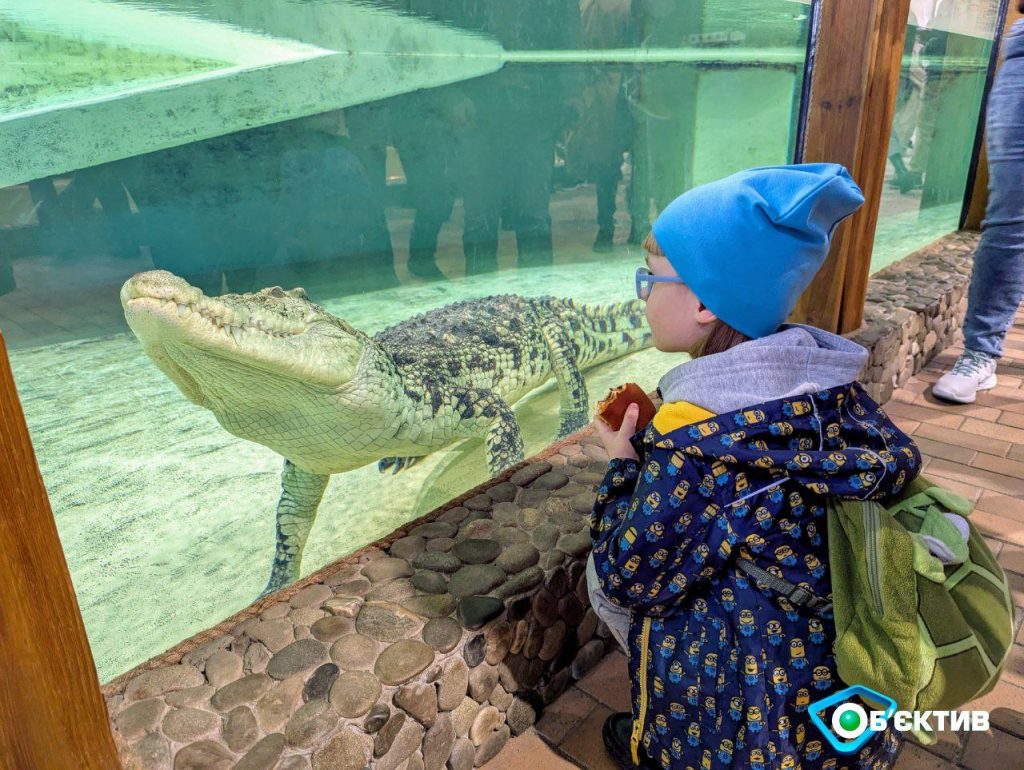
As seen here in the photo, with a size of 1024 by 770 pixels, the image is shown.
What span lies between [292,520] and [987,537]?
7.36 feet

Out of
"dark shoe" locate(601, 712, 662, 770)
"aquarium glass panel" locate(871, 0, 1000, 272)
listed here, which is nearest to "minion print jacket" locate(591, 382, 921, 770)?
"dark shoe" locate(601, 712, 662, 770)

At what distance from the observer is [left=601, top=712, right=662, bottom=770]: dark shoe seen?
1469mm

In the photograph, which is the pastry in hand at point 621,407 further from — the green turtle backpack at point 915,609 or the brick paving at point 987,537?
the brick paving at point 987,537

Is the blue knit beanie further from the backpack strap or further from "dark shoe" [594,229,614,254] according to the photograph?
"dark shoe" [594,229,614,254]

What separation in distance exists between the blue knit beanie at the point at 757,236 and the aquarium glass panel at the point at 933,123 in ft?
11.7

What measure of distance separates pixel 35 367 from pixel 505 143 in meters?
1.56

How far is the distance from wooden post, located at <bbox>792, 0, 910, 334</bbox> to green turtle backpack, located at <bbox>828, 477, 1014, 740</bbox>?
2.18 m

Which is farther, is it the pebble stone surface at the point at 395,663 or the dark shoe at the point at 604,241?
the dark shoe at the point at 604,241

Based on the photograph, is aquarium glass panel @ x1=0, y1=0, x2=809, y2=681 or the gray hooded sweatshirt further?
aquarium glass panel @ x1=0, y1=0, x2=809, y2=681

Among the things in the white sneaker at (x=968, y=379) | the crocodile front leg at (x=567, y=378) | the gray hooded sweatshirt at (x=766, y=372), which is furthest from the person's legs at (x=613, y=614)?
the white sneaker at (x=968, y=379)

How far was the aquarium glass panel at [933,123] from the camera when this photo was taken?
4391 mm

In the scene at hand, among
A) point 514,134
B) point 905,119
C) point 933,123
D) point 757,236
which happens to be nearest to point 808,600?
point 757,236

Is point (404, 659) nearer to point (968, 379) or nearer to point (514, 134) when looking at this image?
point (514, 134)

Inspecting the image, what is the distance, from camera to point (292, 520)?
6.50 ft
